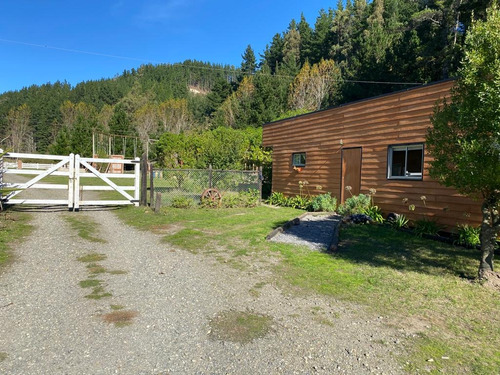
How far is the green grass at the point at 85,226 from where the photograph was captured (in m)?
7.87

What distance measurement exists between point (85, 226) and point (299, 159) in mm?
9296

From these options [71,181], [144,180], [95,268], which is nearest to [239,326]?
[95,268]

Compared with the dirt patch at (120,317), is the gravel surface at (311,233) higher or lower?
higher

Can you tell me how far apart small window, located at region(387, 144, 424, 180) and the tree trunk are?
438cm

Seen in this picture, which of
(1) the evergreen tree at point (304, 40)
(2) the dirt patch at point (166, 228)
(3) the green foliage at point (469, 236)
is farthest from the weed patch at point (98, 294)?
(1) the evergreen tree at point (304, 40)

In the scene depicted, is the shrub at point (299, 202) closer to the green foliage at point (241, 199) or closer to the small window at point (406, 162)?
the green foliage at point (241, 199)

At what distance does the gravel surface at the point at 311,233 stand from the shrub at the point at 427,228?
214 cm

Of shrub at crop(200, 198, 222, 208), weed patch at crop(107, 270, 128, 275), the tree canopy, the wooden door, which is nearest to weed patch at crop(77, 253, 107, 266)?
weed patch at crop(107, 270, 128, 275)

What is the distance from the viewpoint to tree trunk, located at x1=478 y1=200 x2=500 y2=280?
4945 mm

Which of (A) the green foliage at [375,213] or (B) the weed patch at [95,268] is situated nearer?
(B) the weed patch at [95,268]

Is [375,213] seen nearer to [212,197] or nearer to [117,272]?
[212,197]

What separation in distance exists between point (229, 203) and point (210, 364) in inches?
440

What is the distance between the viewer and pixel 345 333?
3398 mm

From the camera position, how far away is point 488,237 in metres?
5.00
